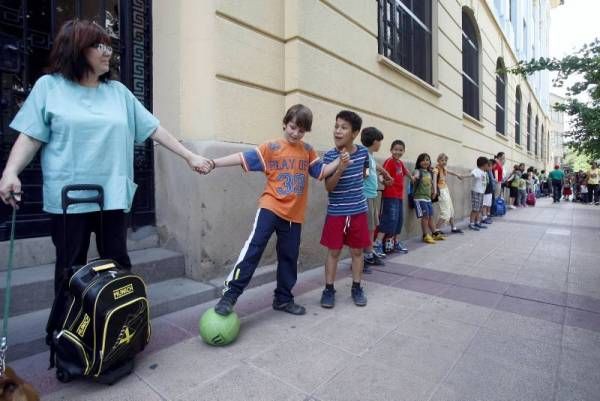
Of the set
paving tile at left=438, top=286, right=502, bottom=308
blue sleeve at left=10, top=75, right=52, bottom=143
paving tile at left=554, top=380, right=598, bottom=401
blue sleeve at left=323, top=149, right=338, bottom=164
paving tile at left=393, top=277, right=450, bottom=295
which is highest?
blue sleeve at left=10, top=75, right=52, bottom=143

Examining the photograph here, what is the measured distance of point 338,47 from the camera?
15.8 ft

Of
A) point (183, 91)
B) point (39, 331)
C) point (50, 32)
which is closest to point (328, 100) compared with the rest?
point (183, 91)

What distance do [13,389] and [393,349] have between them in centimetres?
201

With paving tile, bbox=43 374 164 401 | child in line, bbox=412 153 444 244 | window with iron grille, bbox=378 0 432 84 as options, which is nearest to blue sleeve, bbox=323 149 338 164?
paving tile, bbox=43 374 164 401

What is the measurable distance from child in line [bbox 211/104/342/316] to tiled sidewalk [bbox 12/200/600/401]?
345 millimetres

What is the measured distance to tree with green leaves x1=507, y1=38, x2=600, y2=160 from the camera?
5895 millimetres

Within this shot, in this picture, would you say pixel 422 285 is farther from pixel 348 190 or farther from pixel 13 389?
pixel 13 389

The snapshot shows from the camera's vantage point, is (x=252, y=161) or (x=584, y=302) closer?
(x=252, y=161)

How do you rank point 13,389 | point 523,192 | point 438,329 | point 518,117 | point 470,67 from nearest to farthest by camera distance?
point 13,389, point 438,329, point 470,67, point 523,192, point 518,117

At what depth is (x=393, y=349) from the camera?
7.93 ft

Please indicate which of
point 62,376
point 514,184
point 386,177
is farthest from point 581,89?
point 62,376

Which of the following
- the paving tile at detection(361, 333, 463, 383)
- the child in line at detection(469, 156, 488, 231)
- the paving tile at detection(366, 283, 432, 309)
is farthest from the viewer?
the child in line at detection(469, 156, 488, 231)

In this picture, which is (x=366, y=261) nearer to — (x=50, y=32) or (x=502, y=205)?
(x=50, y=32)

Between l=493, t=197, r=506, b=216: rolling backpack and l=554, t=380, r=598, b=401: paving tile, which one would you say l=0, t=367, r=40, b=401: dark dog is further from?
l=493, t=197, r=506, b=216: rolling backpack
